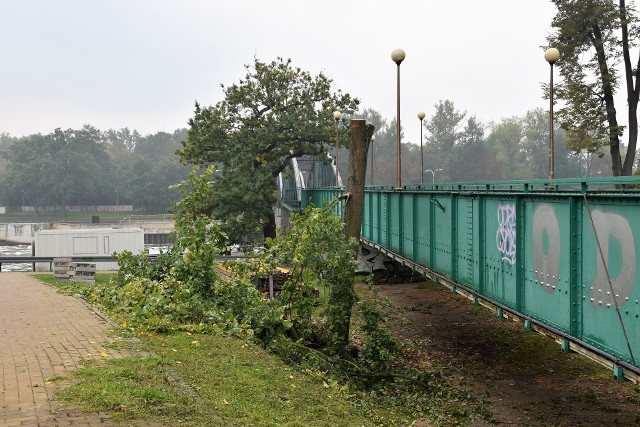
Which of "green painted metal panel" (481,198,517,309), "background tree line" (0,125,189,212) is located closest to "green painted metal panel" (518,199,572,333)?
"green painted metal panel" (481,198,517,309)

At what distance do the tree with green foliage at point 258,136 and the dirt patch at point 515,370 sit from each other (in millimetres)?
19125

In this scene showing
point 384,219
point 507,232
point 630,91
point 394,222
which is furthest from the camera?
point 630,91

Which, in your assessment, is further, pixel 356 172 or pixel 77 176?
pixel 77 176

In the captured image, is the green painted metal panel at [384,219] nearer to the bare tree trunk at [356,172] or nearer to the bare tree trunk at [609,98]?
the bare tree trunk at [356,172]

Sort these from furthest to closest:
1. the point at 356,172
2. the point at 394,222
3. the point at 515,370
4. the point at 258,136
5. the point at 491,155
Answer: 1. the point at 491,155
2. the point at 258,136
3. the point at 394,222
4. the point at 356,172
5. the point at 515,370

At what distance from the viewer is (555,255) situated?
10.2 m

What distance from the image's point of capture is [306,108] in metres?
A: 44.9

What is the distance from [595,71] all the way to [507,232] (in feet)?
96.7

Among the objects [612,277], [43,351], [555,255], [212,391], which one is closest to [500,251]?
[555,255]

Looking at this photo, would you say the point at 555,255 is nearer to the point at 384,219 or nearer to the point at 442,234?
the point at 442,234

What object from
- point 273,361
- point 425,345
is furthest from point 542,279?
point 425,345

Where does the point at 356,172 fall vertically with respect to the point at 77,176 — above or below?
below

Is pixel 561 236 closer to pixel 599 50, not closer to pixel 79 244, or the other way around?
pixel 599 50

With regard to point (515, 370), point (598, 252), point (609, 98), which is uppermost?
point (609, 98)
